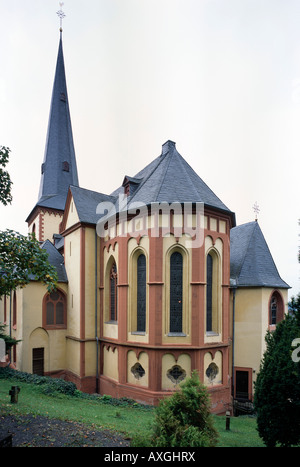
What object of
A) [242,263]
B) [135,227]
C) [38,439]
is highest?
[135,227]

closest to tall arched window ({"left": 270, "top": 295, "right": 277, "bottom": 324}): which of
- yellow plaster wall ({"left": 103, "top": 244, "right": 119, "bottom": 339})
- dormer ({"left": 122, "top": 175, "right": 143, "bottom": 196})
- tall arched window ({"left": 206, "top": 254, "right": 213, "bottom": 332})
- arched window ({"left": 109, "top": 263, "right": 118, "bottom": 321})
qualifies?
tall arched window ({"left": 206, "top": 254, "right": 213, "bottom": 332})

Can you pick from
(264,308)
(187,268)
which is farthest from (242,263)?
(187,268)

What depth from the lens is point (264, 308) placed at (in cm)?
1673

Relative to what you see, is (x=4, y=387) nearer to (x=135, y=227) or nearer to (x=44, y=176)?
(x=135, y=227)

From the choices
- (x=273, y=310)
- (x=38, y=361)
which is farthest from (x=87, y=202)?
(x=273, y=310)

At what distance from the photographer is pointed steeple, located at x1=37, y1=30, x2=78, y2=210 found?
28.0 meters

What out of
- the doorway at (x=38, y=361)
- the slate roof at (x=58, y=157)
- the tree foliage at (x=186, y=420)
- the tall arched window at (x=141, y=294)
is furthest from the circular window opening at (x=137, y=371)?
the slate roof at (x=58, y=157)

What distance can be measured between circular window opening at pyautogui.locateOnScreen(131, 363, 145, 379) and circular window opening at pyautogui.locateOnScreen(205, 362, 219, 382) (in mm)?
2888

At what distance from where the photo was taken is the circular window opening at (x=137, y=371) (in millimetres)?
13026

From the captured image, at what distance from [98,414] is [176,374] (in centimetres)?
393

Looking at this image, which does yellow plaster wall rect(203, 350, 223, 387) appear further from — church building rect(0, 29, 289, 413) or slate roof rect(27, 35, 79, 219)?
slate roof rect(27, 35, 79, 219)

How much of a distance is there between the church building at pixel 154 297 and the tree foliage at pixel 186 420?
6.21 metres

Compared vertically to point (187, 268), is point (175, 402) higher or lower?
lower
